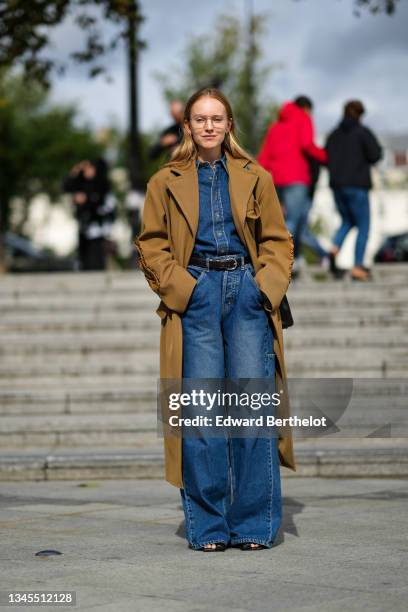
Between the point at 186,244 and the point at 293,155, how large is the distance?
8.69 metres

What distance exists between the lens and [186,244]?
5.63 metres

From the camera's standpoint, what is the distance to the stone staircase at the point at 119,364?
Answer: 8.47 meters

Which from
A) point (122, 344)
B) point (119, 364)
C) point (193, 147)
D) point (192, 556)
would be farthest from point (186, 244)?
point (122, 344)

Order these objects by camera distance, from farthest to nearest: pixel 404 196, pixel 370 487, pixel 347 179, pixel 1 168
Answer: pixel 404 196 < pixel 1 168 < pixel 347 179 < pixel 370 487

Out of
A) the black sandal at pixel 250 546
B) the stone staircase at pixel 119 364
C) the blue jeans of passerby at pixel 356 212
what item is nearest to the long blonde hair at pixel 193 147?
the black sandal at pixel 250 546

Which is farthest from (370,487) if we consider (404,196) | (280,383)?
(404,196)

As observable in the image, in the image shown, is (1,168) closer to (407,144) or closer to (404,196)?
(404,196)

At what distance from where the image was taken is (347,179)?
47.1 ft

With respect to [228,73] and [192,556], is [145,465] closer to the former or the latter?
[192,556]

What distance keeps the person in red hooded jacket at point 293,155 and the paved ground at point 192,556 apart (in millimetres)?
6835

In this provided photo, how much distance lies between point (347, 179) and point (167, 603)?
1031 centimetres

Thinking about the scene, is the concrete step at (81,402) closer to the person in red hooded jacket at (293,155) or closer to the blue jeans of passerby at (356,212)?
the person in red hooded jacket at (293,155)

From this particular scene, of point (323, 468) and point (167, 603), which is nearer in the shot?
point (167, 603)

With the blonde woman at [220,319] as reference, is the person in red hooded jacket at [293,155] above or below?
above
